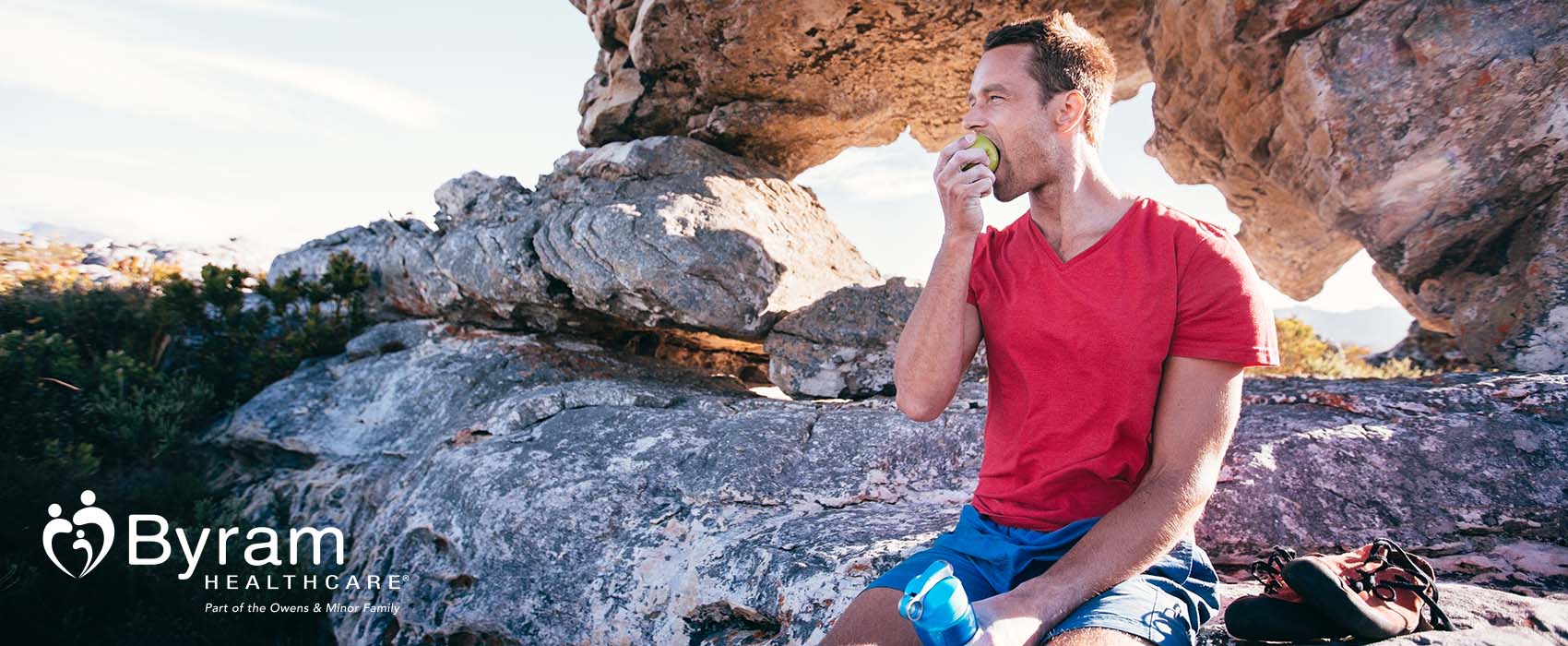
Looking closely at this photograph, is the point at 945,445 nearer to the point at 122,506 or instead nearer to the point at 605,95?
the point at 605,95

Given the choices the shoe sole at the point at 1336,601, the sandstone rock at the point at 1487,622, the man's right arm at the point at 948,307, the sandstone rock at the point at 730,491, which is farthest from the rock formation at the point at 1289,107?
the man's right arm at the point at 948,307

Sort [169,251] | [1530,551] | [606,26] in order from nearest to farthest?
[1530,551], [606,26], [169,251]

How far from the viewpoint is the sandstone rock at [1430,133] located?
4754mm

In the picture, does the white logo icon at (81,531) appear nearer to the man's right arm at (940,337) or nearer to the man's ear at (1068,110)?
the man's right arm at (940,337)

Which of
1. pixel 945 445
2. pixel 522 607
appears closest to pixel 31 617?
pixel 522 607

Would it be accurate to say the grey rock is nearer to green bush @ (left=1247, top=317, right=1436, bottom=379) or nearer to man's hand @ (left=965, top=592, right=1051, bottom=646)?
man's hand @ (left=965, top=592, right=1051, bottom=646)

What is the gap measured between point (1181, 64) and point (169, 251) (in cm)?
1268

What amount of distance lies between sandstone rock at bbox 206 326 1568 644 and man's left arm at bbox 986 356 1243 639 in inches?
35.5

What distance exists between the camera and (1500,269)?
17.2ft

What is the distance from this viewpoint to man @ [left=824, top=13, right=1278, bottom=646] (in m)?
2.32

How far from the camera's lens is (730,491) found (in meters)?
4.64

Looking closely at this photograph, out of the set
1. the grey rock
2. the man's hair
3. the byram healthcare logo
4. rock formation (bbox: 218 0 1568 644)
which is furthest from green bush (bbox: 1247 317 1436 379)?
the byram healthcare logo

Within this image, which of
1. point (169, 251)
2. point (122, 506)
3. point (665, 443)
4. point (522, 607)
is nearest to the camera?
point (522, 607)

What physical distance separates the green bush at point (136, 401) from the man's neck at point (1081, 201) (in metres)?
5.42
